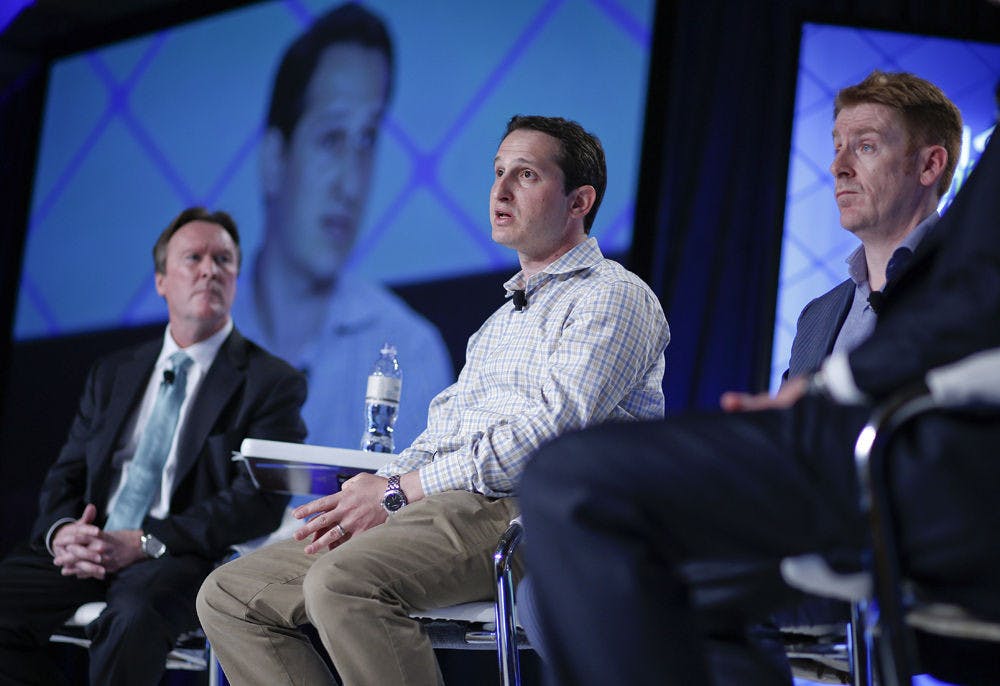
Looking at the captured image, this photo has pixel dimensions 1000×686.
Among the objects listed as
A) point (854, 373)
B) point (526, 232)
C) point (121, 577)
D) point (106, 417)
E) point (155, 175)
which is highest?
point (155, 175)

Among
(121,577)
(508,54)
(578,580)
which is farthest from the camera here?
(508,54)

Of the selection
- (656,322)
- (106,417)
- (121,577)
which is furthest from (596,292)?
(106,417)

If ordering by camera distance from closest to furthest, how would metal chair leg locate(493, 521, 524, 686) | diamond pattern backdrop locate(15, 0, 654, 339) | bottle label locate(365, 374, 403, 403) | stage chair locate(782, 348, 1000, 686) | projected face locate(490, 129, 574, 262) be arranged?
stage chair locate(782, 348, 1000, 686)
metal chair leg locate(493, 521, 524, 686)
projected face locate(490, 129, 574, 262)
bottle label locate(365, 374, 403, 403)
diamond pattern backdrop locate(15, 0, 654, 339)

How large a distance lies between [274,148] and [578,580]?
4224 millimetres

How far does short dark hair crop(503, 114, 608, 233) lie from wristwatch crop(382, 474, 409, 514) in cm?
91

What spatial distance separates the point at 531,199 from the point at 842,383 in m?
1.53

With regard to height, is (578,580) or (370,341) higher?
(370,341)

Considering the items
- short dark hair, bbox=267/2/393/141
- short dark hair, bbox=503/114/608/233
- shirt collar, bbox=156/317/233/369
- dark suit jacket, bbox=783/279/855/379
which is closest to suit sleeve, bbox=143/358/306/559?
shirt collar, bbox=156/317/233/369

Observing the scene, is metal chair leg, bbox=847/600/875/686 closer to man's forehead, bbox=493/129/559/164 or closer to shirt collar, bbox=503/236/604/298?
shirt collar, bbox=503/236/604/298

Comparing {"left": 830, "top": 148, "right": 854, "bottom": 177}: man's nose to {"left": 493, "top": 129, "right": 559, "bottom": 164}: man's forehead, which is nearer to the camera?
{"left": 830, "top": 148, "right": 854, "bottom": 177}: man's nose

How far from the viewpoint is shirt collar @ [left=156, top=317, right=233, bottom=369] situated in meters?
3.46

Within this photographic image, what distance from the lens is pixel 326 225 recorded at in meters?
4.84

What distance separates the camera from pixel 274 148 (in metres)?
5.05

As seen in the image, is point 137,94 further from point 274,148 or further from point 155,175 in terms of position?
point 274,148
